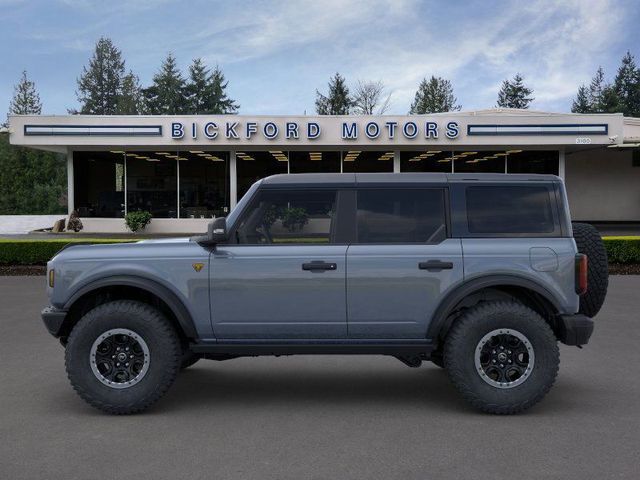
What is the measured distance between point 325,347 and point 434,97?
3138 inches

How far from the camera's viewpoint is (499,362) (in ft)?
18.0

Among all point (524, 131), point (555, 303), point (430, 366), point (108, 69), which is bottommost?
point (430, 366)

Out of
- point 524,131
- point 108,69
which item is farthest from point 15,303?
point 108,69

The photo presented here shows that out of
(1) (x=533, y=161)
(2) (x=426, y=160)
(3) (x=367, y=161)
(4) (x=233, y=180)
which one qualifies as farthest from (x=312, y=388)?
(1) (x=533, y=161)

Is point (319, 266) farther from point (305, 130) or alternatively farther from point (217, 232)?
point (305, 130)

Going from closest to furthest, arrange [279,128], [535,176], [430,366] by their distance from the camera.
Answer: [535,176] → [430,366] → [279,128]

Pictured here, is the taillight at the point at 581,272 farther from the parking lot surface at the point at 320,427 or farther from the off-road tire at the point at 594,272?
the parking lot surface at the point at 320,427

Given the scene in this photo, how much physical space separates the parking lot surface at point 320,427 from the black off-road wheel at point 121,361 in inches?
7.0

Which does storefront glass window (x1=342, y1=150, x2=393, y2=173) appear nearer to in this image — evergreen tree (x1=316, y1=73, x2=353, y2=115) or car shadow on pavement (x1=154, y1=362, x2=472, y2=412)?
car shadow on pavement (x1=154, y1=362, x2=472, y2=412)

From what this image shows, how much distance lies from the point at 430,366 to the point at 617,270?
427 inches

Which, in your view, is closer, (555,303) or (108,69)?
(555,303)

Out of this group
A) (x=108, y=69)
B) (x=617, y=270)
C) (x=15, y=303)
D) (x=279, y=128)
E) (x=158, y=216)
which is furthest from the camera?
(x=108, y=69)

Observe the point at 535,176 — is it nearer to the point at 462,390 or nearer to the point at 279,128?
the point at 462,390

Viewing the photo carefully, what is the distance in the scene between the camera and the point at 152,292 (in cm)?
552
